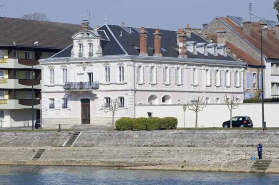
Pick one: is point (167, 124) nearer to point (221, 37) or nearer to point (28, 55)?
point (28, 55)

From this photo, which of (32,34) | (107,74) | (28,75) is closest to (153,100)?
(107,74)

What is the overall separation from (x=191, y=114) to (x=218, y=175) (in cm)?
2508

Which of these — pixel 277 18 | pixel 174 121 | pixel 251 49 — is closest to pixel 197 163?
pixel 174 121

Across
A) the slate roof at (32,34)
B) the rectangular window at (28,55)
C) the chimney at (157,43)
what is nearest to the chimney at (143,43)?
the chimney at (157,43)

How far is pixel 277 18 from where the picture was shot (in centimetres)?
12031

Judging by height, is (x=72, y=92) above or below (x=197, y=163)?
above

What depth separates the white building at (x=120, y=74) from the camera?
98125mm

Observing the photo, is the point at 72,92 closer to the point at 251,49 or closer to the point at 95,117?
the point at 95,117

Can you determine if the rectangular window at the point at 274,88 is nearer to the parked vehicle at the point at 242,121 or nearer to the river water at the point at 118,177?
the parked vehicle at the point at 242,121

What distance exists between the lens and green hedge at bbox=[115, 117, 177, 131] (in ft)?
278

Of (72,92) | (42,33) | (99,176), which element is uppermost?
(42,33)

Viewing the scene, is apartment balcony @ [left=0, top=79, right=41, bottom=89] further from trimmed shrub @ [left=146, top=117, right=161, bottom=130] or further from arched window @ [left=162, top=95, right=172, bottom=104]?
trimmed shrub @ [left=146, top=117, right=161, bottom=130]

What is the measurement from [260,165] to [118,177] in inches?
424

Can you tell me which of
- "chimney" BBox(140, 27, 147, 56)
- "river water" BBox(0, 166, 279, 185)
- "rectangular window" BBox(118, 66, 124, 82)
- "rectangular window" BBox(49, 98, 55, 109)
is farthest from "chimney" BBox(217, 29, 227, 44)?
"river water" BBox(0, 166, 279, 185)
